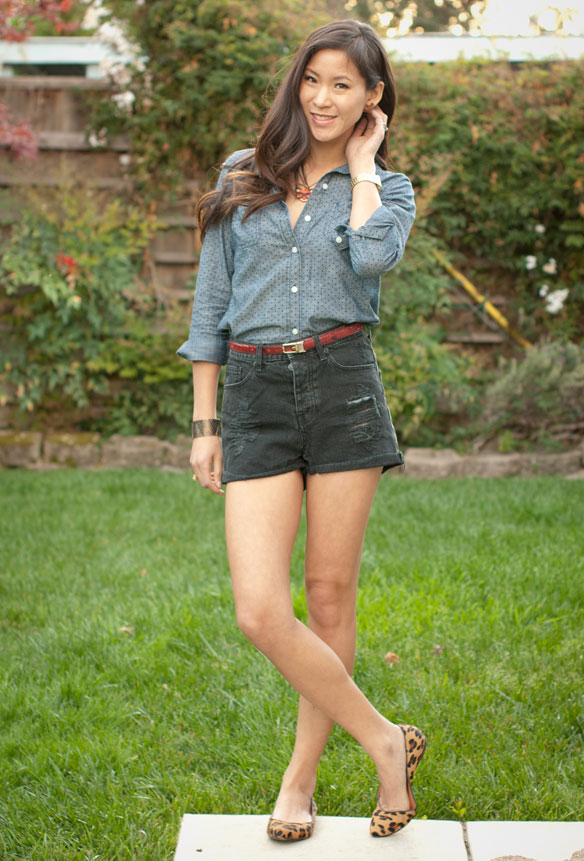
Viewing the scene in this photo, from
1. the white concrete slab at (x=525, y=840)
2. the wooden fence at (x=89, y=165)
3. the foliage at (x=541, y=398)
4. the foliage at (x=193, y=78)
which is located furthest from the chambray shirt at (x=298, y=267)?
the wooden fence at (x=89, y=165)

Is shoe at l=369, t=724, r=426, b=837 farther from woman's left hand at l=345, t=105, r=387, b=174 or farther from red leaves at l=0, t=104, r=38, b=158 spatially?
red leaves at l=0, t=104, r=38, b=158

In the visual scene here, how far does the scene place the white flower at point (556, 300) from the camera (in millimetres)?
6484

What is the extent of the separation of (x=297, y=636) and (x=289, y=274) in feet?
2.61

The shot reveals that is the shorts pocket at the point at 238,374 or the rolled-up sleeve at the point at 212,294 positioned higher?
the rolled-up sleeve at the point at 212,294

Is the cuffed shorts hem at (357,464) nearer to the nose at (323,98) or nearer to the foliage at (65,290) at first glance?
the nose at (323,98)

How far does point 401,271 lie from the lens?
20.7ft

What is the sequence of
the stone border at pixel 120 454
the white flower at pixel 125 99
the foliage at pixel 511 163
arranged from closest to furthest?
the stone border at pixel 120 454, the foliage at pixel 511 163, the white flower at pixel 125 99

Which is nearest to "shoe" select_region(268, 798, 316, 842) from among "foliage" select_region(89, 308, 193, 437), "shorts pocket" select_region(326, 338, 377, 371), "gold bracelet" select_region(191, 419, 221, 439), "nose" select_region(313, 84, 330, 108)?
"gold bracelet" select_region(191, 419, 221, 439)

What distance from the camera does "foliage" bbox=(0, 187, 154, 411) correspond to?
6.19m

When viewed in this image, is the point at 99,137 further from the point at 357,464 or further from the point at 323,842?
the point at 323,842

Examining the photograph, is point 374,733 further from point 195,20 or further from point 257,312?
point 195,20

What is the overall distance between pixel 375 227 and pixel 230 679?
5.16ft

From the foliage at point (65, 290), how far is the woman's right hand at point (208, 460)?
4216 millimetres

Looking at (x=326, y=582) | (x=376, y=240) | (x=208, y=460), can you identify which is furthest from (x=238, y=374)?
(x=326, y=582)
